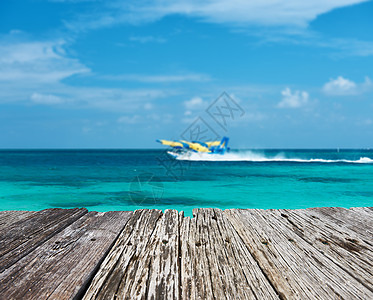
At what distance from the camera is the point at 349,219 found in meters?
2.57

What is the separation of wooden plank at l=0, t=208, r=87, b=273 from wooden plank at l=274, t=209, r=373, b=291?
5.91 ft

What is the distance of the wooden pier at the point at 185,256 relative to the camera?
1.42m

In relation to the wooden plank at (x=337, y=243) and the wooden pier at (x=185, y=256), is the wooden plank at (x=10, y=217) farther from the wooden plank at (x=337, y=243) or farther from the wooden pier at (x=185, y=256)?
the wooden plank at (x=337, y=243)

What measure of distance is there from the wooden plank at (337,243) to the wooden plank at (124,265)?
1.10m

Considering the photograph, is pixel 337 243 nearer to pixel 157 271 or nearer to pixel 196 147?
pixel 157 271

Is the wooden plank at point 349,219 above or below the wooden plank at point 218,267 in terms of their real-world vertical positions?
above

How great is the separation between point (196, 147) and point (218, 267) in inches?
2296

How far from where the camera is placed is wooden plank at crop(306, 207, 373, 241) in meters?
2.23

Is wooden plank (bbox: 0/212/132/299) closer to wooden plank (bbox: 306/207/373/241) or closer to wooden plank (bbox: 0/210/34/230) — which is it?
wooden plank (bbox: 0/210/34/230)

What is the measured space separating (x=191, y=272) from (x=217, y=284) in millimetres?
170

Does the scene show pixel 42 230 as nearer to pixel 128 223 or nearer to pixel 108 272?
pixel 128 223

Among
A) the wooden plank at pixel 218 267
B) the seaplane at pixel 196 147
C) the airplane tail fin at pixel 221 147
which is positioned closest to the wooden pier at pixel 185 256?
the wooden plank at pixel 218 267

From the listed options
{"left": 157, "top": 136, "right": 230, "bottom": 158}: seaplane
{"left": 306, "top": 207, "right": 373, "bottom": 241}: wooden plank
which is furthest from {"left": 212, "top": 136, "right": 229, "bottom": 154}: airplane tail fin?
{"left": 306, "top": 207, "right": 373, "bottom": 241}: wooden plank

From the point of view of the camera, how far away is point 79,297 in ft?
4.46
